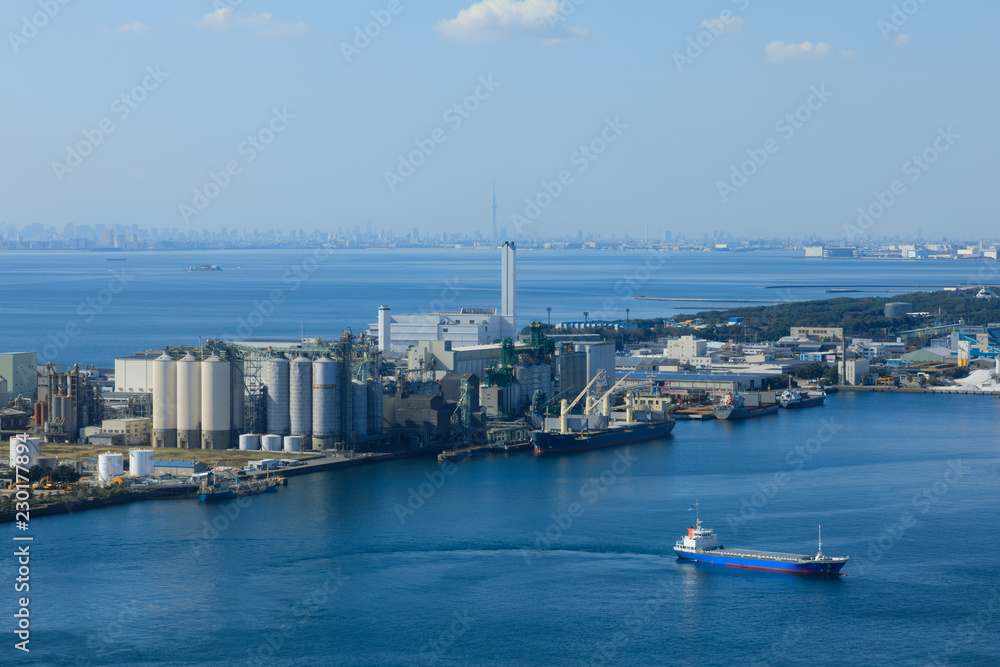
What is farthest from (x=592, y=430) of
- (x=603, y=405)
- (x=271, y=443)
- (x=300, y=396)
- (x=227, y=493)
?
(x=227, y=493)

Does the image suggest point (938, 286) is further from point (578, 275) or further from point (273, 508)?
point (273, 508)

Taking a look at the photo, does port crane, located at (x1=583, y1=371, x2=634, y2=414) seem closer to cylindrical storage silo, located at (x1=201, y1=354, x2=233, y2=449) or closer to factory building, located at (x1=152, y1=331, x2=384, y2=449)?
factory building, located at (x1=152, y1=331, x2=384, y2=449)

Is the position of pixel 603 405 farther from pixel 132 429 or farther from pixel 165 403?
pixel 132 429

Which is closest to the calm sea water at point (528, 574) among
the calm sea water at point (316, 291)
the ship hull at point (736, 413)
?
the ship hull at point (736, 413)

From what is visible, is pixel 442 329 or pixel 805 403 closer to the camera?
pixel 805 403

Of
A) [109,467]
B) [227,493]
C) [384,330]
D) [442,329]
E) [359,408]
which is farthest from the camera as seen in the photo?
[442,329]

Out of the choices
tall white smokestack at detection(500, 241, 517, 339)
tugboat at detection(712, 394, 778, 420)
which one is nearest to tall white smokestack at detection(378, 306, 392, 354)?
tall white smokestack at detection(500, 241, 517, 339)

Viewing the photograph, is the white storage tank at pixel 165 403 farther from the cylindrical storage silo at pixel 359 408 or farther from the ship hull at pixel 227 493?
the ship hull at pixel 227 493
